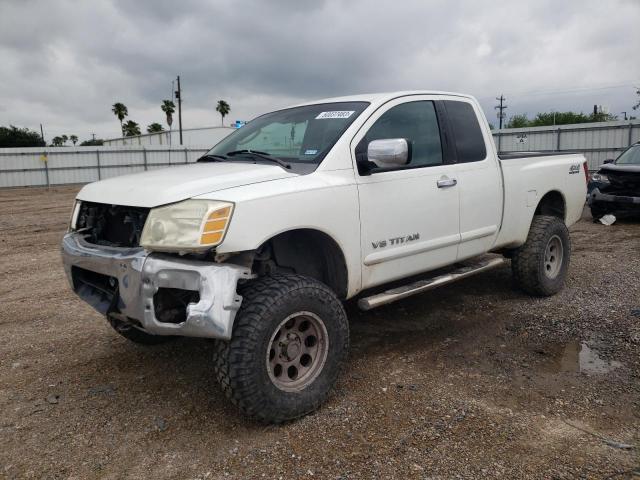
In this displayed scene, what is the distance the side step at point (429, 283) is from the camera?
11.6ft

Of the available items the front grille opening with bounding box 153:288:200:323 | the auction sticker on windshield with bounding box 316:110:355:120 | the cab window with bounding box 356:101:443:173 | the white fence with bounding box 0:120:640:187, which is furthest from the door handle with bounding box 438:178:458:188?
the white fence with bounding box 0:120:640:187

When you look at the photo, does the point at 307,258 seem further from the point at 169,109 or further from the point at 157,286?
the point at 169,109

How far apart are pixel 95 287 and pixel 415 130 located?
2.53m

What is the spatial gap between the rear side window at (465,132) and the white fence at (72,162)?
2545 cm

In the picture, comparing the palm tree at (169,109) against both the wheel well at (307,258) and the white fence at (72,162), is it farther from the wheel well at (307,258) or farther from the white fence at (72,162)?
the wheel well at (307,258)

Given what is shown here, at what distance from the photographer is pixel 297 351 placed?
3.08 metres

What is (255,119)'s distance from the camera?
4566mm

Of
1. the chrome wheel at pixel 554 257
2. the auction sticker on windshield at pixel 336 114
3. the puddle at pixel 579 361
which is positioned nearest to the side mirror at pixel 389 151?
the auction sticker on windshield at pixel 336 114

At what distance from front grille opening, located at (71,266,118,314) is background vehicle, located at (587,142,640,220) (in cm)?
966

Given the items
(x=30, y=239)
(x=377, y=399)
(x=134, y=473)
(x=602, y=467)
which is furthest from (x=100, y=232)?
(x=30, y=239)

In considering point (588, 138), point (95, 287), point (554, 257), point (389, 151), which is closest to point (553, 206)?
point (554, 257)

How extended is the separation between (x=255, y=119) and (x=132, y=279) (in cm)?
223

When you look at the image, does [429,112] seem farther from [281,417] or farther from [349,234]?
[281,417]

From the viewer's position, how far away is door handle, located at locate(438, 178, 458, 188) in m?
3.94
